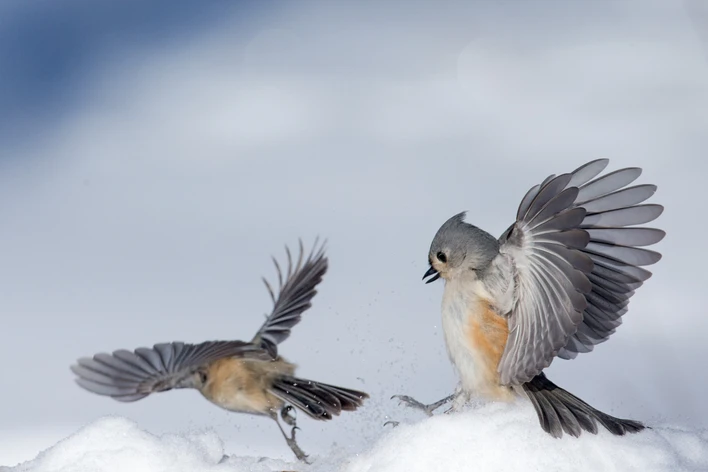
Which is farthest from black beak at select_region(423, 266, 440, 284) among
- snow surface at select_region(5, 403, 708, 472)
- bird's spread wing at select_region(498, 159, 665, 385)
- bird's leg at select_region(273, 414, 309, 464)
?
bird's leg at select_region(273, 414, 309, 464)

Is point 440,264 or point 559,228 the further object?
point 440,264

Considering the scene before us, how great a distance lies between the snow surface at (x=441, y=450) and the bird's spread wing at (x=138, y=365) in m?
0.15

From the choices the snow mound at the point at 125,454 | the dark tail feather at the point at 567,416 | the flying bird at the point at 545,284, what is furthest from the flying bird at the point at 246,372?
the dark tail feather at the point at 567,416

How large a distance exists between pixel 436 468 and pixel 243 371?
1356 millimetres

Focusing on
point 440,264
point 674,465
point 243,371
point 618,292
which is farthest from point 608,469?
point 243,371

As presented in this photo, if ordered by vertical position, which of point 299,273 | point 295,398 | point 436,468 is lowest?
point 436,468

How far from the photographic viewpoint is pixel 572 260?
10.5 feet

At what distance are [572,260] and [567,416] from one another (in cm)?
61

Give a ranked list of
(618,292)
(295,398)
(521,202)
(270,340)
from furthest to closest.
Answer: (270,340), (295,398), (618,292), (521,202)

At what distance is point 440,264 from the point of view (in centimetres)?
375

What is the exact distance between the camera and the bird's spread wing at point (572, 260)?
10.5ft

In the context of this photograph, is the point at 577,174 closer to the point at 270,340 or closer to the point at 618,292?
the point at 618,292

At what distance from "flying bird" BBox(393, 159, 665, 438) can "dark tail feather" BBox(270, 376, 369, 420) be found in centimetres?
28

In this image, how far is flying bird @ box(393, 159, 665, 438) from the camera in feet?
10.6
